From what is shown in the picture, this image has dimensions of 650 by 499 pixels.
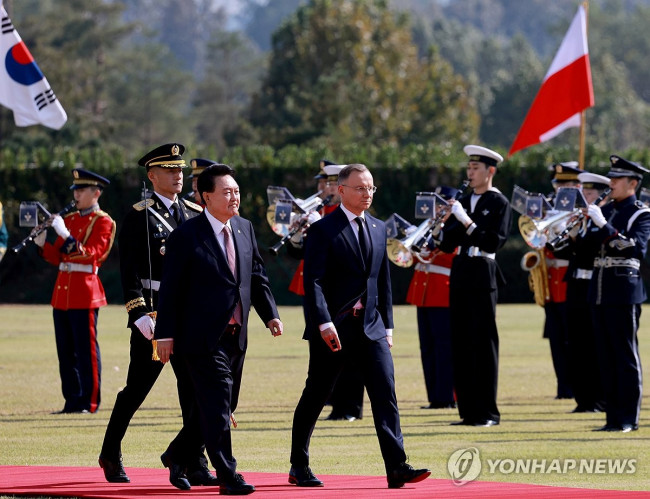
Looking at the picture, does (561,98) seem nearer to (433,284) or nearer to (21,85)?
(433,284)

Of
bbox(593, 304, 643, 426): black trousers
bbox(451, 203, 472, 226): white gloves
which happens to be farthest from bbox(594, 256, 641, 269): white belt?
bbox(451, 203, 472, 226): white gloves

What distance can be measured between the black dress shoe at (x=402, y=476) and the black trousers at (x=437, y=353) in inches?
216

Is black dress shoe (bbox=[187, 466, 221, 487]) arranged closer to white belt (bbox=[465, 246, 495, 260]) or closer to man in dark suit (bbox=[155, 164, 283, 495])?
man in dark suit (bbox=[155, 164, 283, 495])

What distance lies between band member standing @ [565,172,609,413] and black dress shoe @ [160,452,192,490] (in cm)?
561

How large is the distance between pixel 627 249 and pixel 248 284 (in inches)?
Answer: 171

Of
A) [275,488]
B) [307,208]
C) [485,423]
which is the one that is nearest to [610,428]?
[485,423]

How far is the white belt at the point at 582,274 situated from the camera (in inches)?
543

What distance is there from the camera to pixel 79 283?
45.4 ft

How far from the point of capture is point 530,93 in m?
78.2

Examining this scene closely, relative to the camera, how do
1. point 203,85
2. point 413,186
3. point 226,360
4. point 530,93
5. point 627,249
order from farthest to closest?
1. point 203,85
2. point 530,93
3. point 413,186
4. point 627,249
5. point 226,360

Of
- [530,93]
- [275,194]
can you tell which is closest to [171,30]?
[530,93]

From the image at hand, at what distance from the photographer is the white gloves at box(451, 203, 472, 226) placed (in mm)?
12156

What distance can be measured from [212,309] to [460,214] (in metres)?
4.20

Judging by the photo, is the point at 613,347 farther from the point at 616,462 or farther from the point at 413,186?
the point at 413,186
